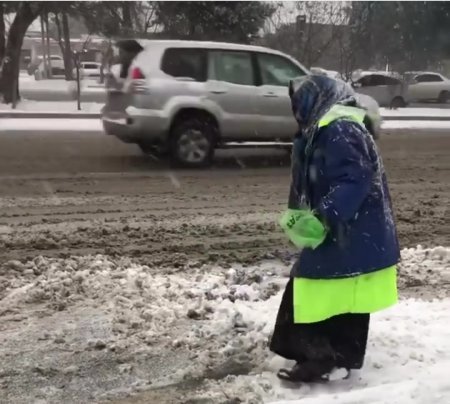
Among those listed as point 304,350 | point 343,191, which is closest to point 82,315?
point 304,350

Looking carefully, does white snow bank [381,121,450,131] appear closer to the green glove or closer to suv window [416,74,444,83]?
suv window [416,74,444,83]

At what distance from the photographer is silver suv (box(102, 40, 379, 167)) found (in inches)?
411

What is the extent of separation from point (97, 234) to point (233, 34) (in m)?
21.8

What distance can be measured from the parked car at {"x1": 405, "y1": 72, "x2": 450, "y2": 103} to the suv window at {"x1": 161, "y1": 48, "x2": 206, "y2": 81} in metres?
20.4

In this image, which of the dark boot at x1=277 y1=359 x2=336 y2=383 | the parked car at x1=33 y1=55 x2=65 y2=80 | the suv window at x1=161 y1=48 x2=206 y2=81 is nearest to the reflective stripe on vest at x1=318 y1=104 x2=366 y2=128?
the dark boot at x1=277 y1=359 x2=336 y2=383

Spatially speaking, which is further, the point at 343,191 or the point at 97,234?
the point at 97,234

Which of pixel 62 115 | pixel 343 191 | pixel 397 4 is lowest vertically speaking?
pixel 62 115

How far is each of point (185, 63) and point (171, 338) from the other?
278 inches

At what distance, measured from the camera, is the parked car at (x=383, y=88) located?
2816 centimetres

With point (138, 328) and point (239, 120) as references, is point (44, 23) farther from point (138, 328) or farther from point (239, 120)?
point (138, 328)

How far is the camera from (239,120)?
35.9 ft


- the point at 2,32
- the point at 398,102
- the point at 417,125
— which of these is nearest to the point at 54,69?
the point at 2,32

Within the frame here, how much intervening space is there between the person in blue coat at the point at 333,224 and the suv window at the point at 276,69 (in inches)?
299

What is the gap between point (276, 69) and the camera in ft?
36.9
